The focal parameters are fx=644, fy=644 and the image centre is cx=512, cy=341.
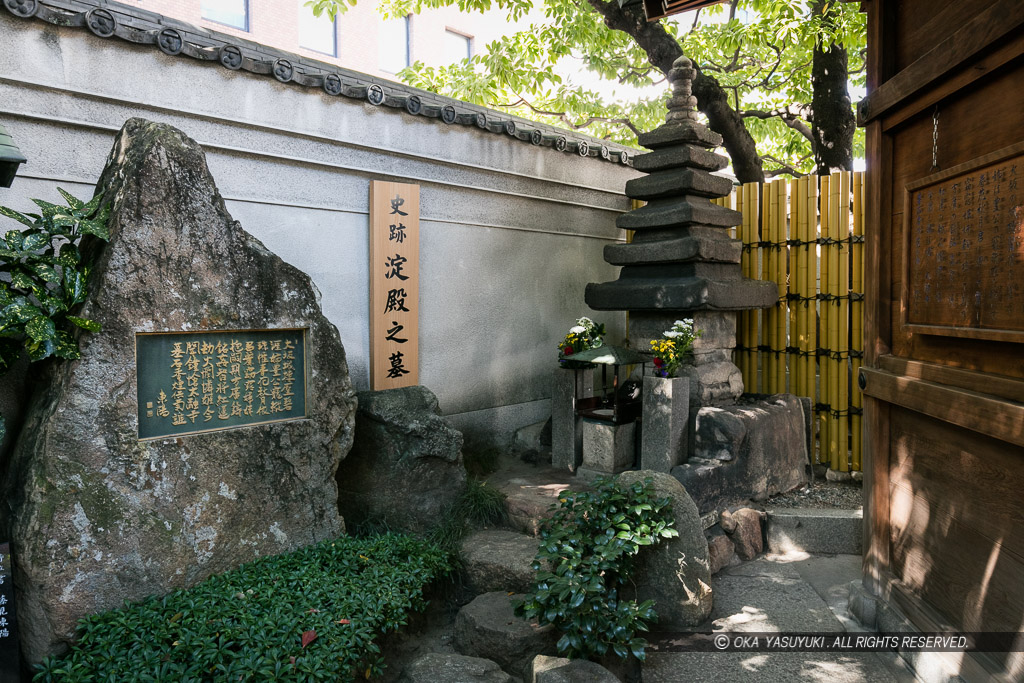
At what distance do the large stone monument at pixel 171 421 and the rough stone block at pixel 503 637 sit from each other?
1.34m

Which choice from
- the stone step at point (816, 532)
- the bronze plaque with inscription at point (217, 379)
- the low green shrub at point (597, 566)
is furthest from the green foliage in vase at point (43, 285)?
the stone step at point (816, 532)

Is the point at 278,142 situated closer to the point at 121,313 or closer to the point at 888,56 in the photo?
the point at 121,313

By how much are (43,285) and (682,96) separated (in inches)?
241

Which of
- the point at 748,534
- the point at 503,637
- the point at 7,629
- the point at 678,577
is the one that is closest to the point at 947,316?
the point at 678,577

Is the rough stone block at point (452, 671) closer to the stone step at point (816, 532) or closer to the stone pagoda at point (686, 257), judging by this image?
the stone step at point (816, 532)

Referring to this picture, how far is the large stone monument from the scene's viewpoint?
3.89m

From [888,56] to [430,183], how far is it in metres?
→ 4.36

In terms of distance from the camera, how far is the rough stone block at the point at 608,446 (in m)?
6.61

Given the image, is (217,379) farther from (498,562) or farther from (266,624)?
(498,562)

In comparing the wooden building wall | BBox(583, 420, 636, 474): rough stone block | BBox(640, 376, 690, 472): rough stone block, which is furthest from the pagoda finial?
BBox(583, 420, 636, 474): rough stone block

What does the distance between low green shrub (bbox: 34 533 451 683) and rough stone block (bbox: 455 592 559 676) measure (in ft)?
1.42

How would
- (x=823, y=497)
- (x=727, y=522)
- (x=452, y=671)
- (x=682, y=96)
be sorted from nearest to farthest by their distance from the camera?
1. (x=452, y=671)
2. (x=727, y=522)
3. (x=823, y=497)
4. (x=682, y=96)

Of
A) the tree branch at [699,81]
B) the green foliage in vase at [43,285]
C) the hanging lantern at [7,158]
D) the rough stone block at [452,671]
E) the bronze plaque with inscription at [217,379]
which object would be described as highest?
the tree branch at [699,81]

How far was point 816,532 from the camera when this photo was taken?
611 cm
